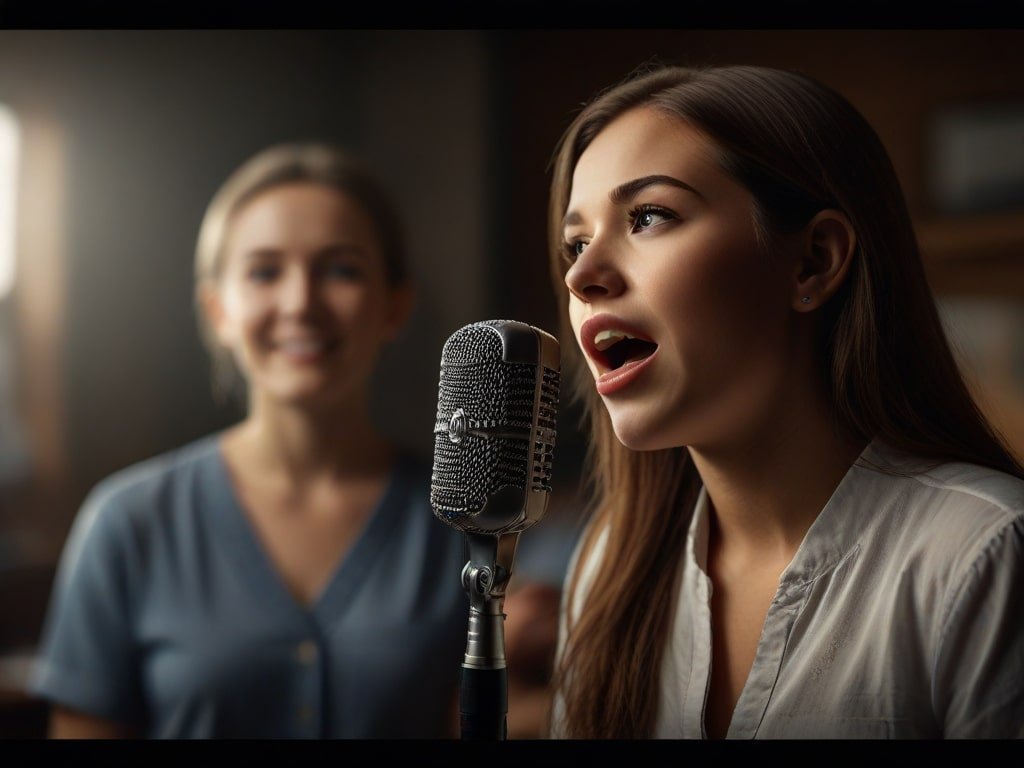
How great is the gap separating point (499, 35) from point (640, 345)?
→ 31.0 inches

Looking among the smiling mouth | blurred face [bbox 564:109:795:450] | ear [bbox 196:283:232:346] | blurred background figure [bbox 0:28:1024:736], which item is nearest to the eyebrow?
blurred face [bbox 564:109:795:450]

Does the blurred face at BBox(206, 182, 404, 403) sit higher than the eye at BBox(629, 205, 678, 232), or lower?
lower

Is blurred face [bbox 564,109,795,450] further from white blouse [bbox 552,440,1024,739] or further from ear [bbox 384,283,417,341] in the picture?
ear [bbox 384,283,417,341]

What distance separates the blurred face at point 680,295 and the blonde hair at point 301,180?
2.11ft

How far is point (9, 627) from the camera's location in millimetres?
1468

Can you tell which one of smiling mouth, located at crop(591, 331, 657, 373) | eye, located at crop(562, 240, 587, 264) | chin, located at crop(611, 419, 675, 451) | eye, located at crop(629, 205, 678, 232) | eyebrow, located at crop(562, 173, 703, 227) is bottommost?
chin, located at crop(611, 419, 675, 451)

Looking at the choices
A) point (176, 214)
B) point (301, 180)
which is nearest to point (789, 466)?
point (301, 180)

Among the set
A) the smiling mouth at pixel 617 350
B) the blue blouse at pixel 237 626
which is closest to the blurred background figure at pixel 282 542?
the blue blouse at pixel 237 626

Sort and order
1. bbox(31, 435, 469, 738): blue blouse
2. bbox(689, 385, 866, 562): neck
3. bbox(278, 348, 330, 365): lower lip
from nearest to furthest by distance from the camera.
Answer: bbox(689, 385, 866, 562): neck
bbox(31, 435, 469, 738): blue blouse
bbox(278, 348, 330, 365): lower lip

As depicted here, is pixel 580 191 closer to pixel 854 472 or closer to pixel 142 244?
pixel 854 472

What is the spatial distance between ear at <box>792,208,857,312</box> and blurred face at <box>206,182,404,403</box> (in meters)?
0.68

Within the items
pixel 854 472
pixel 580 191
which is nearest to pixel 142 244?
pixel 580 191

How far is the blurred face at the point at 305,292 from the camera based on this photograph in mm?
1294

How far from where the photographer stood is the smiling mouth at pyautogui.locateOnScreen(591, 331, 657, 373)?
77cm
